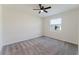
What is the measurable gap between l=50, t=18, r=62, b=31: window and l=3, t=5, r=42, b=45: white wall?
1.39 meters

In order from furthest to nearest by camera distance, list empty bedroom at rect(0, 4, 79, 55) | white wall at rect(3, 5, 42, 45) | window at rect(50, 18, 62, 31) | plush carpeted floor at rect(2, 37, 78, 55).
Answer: window at rect(50, 18, 62, 31) → white wall at rect(3, 5, 42, 45) → empty bedroom at rect(0, 4, 79, 55) → plush carpeted floor at rect(2, 37, 78, 55)

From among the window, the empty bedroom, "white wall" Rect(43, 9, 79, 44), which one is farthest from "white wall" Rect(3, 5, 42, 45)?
"white wall" Rect(43, 9, 79, 44)

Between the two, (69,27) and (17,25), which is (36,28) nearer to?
(17,25)

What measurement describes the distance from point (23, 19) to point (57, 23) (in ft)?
8.56

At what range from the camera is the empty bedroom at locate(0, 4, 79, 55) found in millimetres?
3990

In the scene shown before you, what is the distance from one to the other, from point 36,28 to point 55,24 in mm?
1686

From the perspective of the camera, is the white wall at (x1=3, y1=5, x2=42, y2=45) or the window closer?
the white wall at (x1=3, y1=5, x2=42, y2=45)

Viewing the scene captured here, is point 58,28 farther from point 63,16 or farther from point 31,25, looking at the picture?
point 31,25

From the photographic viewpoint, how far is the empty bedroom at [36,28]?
3990 mm

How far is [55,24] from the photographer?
21.3ft

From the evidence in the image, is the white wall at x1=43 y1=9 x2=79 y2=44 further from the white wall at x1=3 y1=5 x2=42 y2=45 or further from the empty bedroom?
the white wall at x1=3 y1=5 x2=42 y2=45

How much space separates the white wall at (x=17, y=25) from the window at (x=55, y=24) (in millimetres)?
1388

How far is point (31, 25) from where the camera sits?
254 inches
